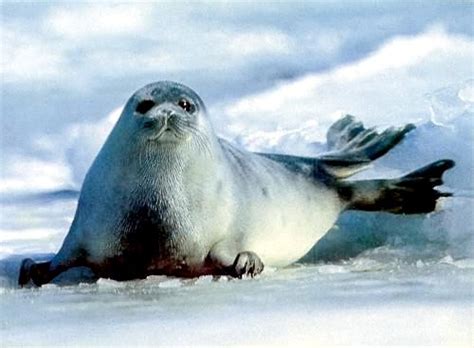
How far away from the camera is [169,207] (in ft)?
9.80

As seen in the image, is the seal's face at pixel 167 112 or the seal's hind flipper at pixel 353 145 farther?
the seal's hind flipper at pixel 353 145

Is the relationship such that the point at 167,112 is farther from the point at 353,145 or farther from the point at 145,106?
the point at 353,145

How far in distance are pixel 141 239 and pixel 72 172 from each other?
1.22 feet

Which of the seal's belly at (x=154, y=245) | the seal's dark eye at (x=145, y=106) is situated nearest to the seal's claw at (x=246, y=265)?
the seal's belly at (x=154, y=245)

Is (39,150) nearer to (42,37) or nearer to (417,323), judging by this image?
(42,37)

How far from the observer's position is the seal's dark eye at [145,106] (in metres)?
2.96

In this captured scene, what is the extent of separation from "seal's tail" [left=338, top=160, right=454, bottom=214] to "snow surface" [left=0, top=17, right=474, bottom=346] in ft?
0.14

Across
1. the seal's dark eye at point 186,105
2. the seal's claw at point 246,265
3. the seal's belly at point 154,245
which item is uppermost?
the seal's dark eye at point 186,105

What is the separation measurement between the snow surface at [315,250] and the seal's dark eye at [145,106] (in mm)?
177

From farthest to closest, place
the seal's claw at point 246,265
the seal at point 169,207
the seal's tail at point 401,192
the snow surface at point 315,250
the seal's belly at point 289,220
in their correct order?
1. the seal's tail at point 401,192
2. the seal's belly at point 289,220
3. the seal at point 169,207
4. the seal's claw at point 246,265
5. the snow surface at point 315,250

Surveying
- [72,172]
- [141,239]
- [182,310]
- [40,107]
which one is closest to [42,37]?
[40,107]

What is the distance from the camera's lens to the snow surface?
2260 mm

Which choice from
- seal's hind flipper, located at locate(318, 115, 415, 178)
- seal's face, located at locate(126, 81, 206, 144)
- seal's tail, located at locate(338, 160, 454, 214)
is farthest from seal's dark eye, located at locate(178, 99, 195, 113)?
seal's tail, located at locate(338, 160, 454, 214)

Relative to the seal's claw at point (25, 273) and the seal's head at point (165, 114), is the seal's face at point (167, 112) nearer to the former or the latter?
the seal's head at point (165, 114)
